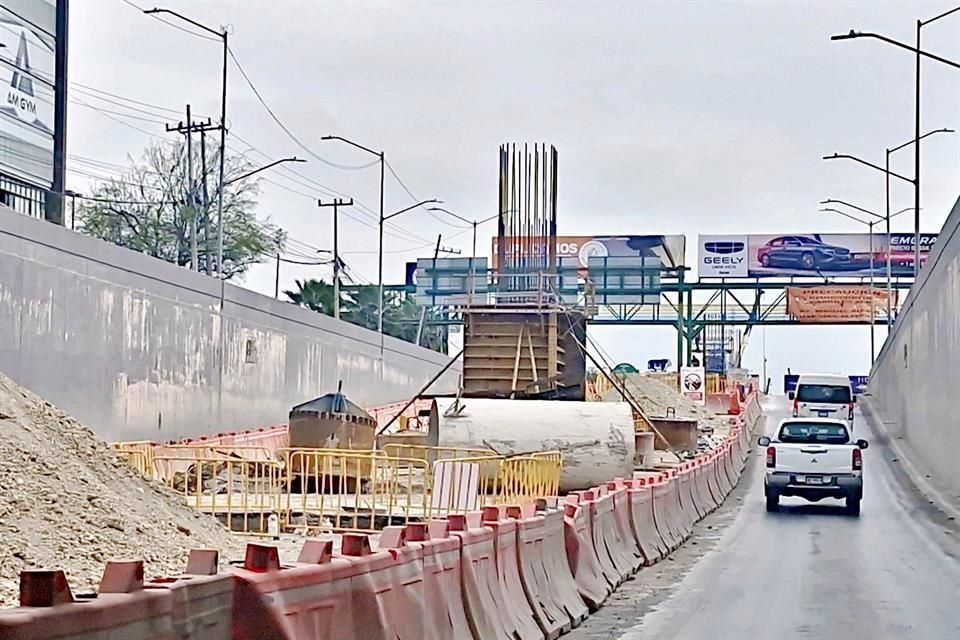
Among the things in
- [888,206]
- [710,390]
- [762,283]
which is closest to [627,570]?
[888,206]

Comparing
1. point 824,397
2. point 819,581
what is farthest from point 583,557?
point 824,397

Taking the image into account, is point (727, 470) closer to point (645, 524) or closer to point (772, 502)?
point (772, 502)

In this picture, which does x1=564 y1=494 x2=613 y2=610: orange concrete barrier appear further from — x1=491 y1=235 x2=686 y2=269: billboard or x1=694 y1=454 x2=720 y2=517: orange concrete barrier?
x1=491 y1=235 x2=686 y2=269: billboard

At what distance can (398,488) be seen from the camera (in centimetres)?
2462

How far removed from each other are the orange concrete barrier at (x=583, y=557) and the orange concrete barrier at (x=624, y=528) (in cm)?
188

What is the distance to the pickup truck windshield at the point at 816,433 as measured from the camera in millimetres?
28781

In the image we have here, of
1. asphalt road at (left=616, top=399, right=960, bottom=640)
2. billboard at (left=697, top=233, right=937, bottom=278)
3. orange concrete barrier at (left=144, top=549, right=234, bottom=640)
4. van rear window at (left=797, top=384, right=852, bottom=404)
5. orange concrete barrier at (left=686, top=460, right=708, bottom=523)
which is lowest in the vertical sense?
asphalt road at (left=616, top=399, right=960, bottom=640)

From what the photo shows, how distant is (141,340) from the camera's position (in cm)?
3259

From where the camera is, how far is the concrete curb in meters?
30.7

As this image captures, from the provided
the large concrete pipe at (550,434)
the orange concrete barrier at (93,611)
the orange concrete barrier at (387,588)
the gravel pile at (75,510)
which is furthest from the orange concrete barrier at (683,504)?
the orange concrete barrier at (93,611)

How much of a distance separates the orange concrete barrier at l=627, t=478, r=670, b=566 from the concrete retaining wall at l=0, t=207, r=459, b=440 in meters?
11.5

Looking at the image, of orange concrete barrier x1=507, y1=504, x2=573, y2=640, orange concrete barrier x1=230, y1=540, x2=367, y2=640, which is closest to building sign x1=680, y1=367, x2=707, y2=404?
orange concrete barrier x1=507, y1=504, x2=573, y2=640

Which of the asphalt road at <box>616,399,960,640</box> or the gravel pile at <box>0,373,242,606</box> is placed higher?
the gravel pile at <box>0,373,242,606</box>

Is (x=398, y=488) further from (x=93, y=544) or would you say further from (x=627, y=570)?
(x=93, y=544)
